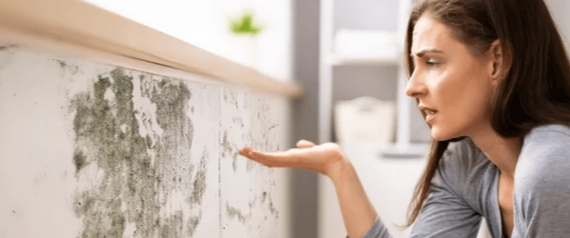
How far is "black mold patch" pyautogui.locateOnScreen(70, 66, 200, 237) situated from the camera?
18.7 inches

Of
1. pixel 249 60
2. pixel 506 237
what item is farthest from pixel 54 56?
pixel 249 60

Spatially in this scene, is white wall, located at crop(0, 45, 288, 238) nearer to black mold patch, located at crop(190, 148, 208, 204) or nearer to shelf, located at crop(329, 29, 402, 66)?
black mold patch, located at crop(190, 148, 208, 204)

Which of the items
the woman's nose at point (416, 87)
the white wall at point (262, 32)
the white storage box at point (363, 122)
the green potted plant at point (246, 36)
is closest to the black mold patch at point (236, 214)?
the woman's nose at point (416, 87)

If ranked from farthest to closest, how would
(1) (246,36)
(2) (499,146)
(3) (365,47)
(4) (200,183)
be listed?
1. (3) (365,47)
2. (1) (246,36)
3. (2) (499,146)
4. (4) (200,183)

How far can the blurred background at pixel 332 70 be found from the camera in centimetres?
167

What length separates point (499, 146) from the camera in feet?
3.33

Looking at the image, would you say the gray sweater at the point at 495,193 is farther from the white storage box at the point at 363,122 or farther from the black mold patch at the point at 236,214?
the white storage box at the point at 363,122

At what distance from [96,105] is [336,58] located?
6.03 ft

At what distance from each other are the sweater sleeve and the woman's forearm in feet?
0.06

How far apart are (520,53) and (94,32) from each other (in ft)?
2.18

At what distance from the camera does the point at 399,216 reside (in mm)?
2059

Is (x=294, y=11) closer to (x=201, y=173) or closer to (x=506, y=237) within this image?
(x=506, y=237)

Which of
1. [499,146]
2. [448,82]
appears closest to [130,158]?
[448,82]

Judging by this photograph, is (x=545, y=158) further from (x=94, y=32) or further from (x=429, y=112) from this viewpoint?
(x=94, y=32)
